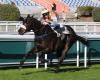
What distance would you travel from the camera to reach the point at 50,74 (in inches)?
482

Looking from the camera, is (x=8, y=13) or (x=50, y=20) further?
(x=8, y=13)

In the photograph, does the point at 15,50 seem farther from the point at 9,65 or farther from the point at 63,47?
the point at 63,47

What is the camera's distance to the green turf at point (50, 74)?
11.6m

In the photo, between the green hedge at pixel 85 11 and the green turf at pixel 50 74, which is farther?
the green hedge at pixel 85 11

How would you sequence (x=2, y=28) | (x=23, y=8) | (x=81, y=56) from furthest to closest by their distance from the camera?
(x=23, y=8) < (x=2, y=28) < (x=81, y=56)

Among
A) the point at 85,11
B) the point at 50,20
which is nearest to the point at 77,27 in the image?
the point at 50,20

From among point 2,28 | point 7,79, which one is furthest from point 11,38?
point 2,28

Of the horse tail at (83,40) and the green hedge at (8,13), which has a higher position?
the green hedge at (8,13)

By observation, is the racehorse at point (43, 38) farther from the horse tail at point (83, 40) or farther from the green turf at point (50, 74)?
the horse tail at point (83, 40)

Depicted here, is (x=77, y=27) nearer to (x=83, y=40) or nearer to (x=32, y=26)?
(x=83, y=40)

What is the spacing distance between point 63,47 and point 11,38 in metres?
1.57

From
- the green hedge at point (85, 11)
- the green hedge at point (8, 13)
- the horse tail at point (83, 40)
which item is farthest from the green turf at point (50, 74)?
the green hedge at point (85, 11)

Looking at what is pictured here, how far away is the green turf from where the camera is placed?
11.6 meters

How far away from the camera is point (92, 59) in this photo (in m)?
14.8
